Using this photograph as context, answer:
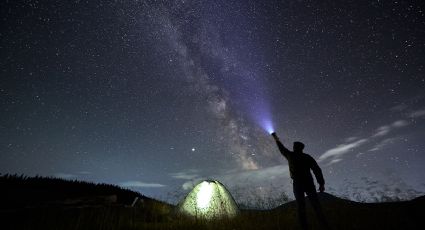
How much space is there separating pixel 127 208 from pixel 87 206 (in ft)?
8.37

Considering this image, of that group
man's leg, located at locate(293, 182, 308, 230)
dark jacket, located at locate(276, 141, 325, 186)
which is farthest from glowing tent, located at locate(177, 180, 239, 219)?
dark jacket, located at locate(276, 141, 325, 186)

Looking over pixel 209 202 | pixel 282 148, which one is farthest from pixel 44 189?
pixel 282 148

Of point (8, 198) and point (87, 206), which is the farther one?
point (8, 198)

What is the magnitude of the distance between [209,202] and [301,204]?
6.52 metres

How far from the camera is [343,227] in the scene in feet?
25.4

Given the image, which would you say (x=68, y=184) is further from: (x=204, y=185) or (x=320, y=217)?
(x=320, y=217)

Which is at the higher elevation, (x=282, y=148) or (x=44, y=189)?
(x=44, y=189)

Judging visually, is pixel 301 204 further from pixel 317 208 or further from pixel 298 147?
pixel 298 147

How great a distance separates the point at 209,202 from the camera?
12961 mm

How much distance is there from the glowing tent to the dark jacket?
6.14 m

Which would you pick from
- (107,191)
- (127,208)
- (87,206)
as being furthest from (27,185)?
(87,206)

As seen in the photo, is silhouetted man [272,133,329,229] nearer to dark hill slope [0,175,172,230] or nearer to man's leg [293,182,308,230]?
man's leg [293,182,308,230]

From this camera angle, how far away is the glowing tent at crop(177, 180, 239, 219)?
12.7 metres

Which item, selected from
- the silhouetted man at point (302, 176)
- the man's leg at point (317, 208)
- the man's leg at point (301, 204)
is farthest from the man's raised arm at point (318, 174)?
the man's leg at point (301, 204)
